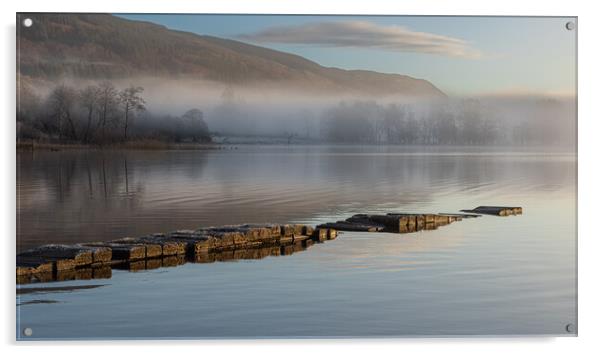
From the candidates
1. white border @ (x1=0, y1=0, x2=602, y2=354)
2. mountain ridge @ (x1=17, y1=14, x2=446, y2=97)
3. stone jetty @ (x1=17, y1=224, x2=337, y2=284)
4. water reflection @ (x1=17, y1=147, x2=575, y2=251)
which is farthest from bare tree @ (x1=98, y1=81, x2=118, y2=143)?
stone jetty @ (x1=17, y1=224, x2=337, y2=284)

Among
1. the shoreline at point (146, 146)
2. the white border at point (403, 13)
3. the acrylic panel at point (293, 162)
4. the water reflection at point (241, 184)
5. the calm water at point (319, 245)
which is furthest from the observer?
the shoreline at point (146, 146)

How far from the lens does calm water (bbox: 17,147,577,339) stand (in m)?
13.1

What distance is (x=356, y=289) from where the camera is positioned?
14297 millimetres

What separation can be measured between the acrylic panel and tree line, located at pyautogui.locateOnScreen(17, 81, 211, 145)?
1.1 inches

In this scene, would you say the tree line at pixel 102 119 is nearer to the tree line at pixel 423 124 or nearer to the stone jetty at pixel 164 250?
the stone jetty at pixel 164 250

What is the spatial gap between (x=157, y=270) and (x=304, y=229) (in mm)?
3066

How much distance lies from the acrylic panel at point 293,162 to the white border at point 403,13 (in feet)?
0.54

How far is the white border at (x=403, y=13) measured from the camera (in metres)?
12.5

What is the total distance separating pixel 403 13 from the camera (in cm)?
1317

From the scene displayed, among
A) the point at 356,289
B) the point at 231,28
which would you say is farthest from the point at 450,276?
the point at 231,28

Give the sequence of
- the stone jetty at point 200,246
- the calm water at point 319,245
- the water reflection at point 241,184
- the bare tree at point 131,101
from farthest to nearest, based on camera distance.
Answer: the bare tree at point 131,101 → the water reflection at point 241,184 → the stone jetty at point 200,246 → the calm water at point 319,245

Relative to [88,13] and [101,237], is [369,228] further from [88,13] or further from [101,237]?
[88,13]

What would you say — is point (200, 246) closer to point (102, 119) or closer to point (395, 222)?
point (102, 119)

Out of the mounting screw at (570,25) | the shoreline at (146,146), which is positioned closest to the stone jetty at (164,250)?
the shoreline at (146,146)
